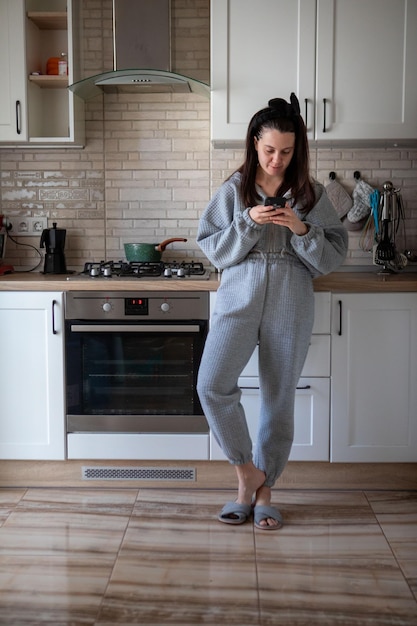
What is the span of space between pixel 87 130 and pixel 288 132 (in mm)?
1378

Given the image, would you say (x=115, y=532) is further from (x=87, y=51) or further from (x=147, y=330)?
(x=87, y=51)

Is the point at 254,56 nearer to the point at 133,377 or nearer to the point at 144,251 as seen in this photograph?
the point at 144,251

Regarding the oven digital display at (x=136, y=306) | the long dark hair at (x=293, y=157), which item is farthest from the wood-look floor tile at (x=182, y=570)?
the long dark hair at (x=293, y=157)

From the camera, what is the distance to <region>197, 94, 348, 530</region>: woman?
2.76m

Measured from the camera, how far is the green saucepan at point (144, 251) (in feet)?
11.6

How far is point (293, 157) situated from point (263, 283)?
48 cm

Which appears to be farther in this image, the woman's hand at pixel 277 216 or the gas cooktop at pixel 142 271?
the gas cooktop at pixel 142 271

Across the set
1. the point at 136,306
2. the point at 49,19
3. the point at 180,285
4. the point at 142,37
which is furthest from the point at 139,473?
the point at 49,19

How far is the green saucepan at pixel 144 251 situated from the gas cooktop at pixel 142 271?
0.08 ft

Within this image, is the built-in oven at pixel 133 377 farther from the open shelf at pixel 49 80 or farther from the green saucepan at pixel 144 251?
the open shelf at pixel 49 80

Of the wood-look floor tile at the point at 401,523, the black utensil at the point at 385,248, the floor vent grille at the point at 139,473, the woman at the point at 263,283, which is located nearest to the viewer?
the wood-look floor tile at the point at 401,523

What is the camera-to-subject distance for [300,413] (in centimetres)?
320

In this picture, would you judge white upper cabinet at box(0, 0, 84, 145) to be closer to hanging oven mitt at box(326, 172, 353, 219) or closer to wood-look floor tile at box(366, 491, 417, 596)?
hanging oven mitt at box(326, 172, 353, 219)

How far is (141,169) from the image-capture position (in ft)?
12.2
